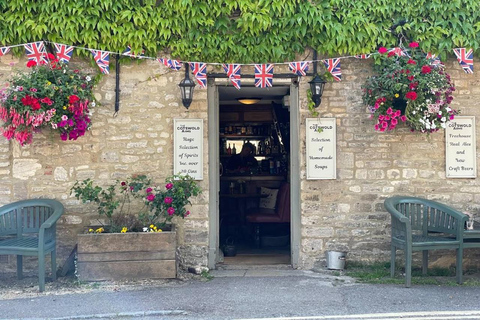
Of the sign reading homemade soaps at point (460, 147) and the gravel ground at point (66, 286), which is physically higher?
the sign reading homemade soaps at point (460, 147)

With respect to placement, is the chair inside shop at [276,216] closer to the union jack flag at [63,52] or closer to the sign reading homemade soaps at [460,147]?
the sign reading homemade soaps at [460,147]

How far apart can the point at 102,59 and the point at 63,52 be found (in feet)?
1.48

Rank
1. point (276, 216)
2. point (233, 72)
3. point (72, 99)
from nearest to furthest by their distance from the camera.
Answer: point (72, 99)
point (233, 72)
point (276, 216)

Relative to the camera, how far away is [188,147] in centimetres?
674

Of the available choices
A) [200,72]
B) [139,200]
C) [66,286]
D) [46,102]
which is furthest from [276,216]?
[46,102]

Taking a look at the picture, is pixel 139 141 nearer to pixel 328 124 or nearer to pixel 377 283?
pixel 328 124

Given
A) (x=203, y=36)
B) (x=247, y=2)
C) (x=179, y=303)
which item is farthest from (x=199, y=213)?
(x=247, y=2)

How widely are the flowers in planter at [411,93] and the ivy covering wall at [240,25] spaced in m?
0.34

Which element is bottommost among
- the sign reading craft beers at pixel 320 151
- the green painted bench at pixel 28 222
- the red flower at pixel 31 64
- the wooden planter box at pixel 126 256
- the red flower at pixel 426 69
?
the wooden planter box at pixel 126 256

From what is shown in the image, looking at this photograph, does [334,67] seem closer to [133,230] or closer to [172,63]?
[172,63]

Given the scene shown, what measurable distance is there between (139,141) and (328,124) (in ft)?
7.65

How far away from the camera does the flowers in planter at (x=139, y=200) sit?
20.6 feet

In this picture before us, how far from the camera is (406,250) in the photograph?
591 cm

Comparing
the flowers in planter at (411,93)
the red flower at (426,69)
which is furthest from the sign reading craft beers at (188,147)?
the red flower at (426,69)
